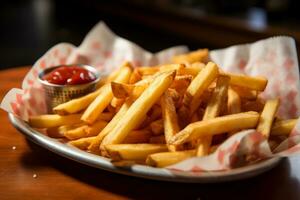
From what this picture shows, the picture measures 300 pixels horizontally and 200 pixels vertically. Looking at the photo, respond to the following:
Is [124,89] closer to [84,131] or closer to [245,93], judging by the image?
[84,131]

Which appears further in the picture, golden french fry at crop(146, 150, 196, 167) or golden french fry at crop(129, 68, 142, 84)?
golden french fry at crop(129, 68, 142, 84)

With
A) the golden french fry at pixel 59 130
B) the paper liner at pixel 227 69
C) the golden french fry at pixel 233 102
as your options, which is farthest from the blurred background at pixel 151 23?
the golden french fry at pixel 59 130

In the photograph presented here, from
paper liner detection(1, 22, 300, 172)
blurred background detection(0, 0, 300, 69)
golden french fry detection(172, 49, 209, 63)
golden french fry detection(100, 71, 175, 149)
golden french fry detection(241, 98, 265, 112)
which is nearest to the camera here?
paper liner detection(1, 22, 300, 172)

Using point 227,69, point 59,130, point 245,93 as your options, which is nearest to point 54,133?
point 59,130

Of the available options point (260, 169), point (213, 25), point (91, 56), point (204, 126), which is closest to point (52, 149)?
point (204, 126)

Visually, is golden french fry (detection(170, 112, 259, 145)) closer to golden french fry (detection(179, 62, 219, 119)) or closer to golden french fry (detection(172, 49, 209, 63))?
golden french fry (detection(179, 62, 219, 119))

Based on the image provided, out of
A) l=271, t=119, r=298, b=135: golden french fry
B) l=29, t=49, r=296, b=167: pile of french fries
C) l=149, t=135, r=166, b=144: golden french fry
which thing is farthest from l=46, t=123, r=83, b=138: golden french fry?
l=271, t=119, r=298, b=135: golden french fry
